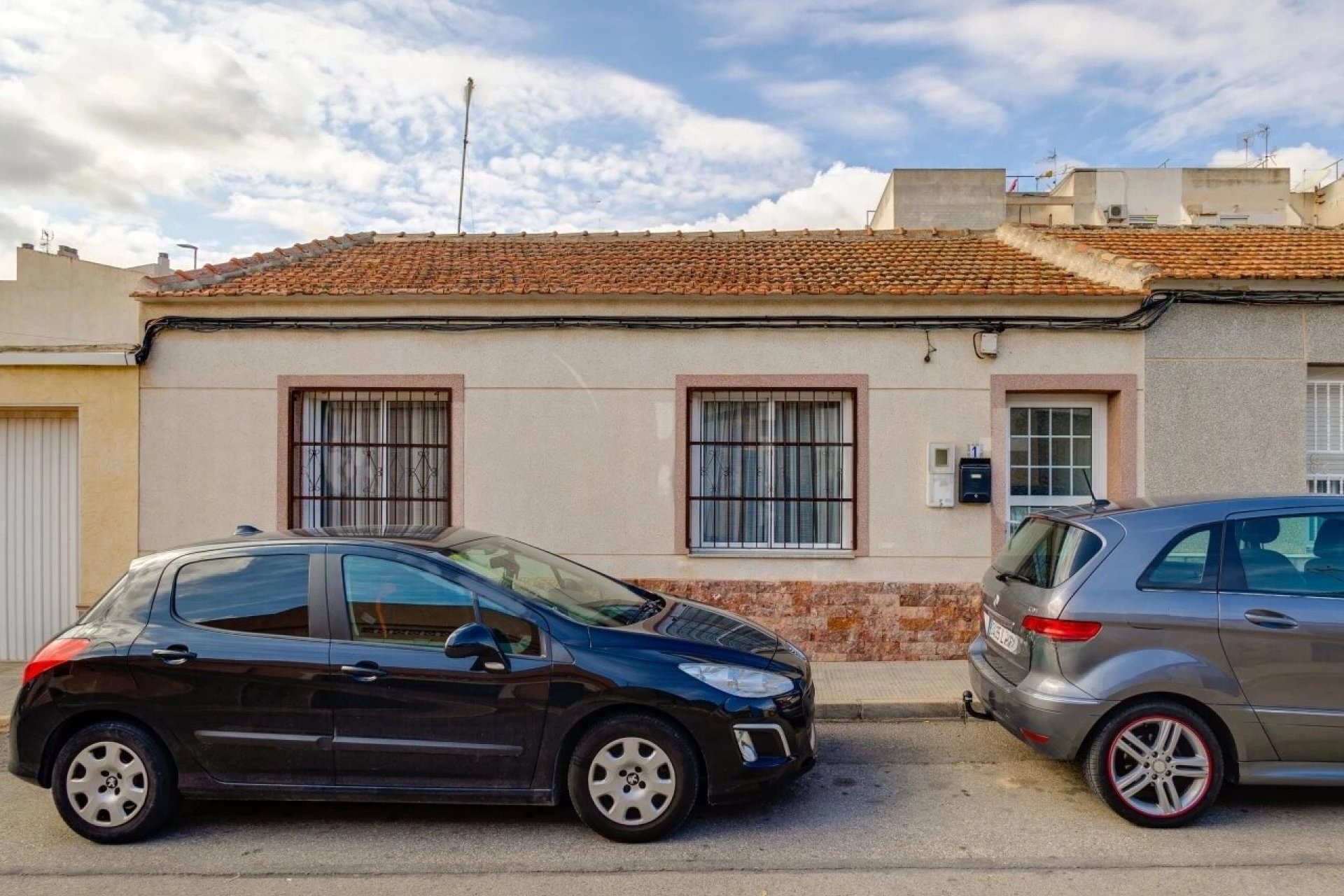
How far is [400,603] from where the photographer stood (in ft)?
14.9

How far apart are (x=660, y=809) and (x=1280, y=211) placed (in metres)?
23.6

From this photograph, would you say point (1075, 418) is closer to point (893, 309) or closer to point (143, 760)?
point (893, 309)

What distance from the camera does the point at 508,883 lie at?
3932 mm

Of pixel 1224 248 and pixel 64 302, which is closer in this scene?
pixel 1224 248

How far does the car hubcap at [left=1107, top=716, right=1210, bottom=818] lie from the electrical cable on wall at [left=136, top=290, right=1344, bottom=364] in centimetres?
405

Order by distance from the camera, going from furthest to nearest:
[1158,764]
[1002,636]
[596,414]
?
[596,414] → [1002,636] → [1158,764]

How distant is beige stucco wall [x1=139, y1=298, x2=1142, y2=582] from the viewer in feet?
25.8

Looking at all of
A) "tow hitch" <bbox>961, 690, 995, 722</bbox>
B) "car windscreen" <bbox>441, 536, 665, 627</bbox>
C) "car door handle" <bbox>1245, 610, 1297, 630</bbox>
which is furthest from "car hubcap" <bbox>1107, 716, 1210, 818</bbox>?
"car windscreen" <bbox>441, 536, 665, 627</bbox>

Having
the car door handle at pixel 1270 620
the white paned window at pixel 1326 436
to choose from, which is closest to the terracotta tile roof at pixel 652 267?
the white paned window at pixel 1326 436

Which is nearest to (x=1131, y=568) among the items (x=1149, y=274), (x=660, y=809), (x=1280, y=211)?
(x=660, y=809)

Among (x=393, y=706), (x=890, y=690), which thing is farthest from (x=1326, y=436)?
(x=393, y=706)

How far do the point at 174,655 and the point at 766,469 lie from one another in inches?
198

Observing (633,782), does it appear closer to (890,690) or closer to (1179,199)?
(890,690)

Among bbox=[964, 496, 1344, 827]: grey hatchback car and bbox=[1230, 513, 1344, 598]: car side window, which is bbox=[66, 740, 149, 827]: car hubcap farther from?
bbox=[1230, 513, 1344, 598]: car side window
